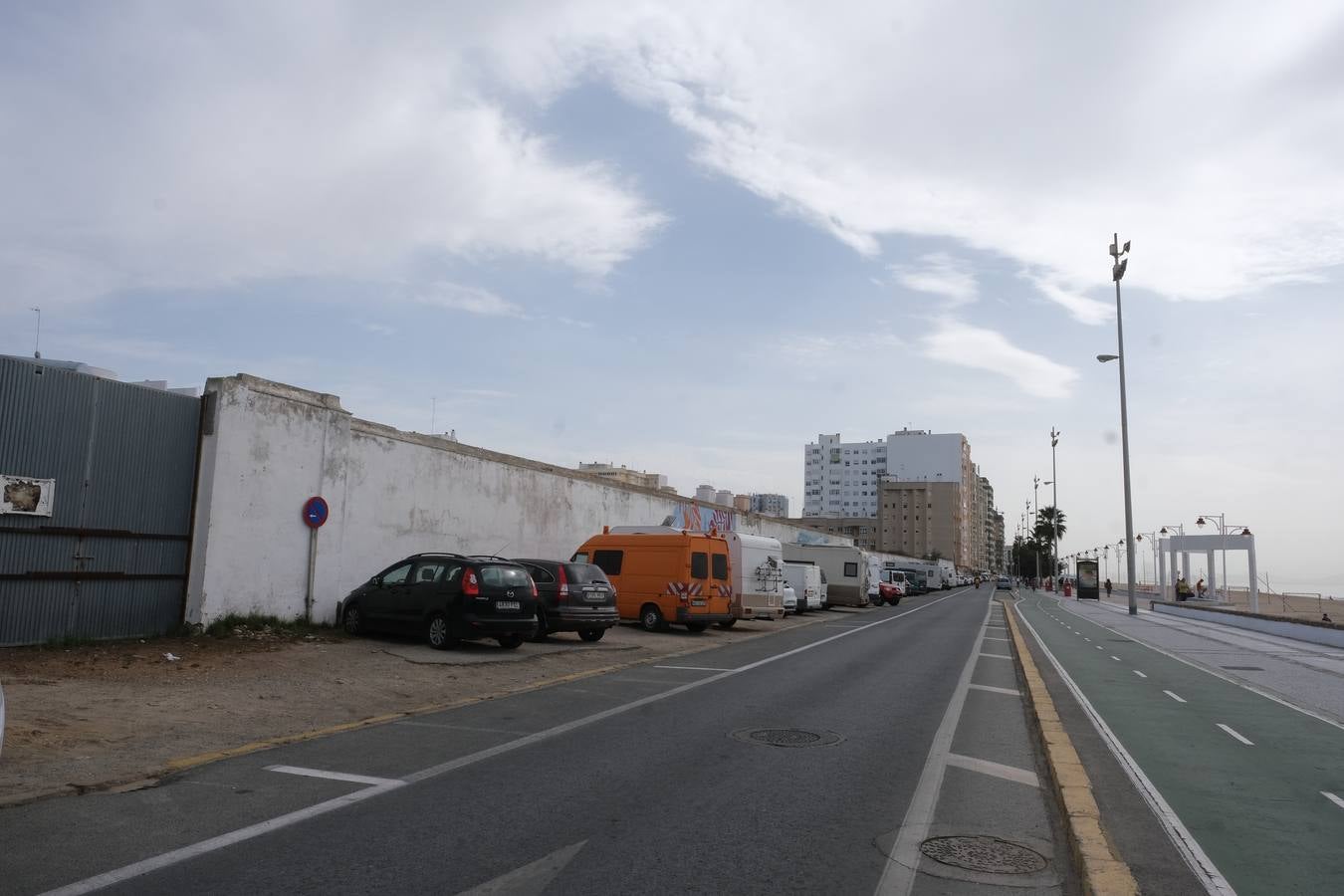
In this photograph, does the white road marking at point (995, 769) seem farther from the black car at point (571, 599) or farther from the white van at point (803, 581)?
the white van at point (803, 581)

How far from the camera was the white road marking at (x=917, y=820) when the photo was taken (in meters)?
4.94

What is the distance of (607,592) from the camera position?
62.2ft

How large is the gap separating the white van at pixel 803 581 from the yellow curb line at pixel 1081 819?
25052 mm

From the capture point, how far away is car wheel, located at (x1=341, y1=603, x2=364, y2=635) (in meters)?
16.3

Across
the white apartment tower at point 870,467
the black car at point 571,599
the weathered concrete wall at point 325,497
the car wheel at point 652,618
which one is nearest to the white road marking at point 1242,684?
the black car at point 571,599

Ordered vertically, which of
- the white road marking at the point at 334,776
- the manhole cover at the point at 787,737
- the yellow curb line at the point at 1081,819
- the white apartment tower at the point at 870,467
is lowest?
the white road marking at the point at 334,776

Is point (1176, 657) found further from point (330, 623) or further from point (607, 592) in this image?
point (330, 623)

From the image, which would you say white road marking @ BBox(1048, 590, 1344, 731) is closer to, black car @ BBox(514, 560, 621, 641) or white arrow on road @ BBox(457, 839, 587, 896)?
white arrow on road @ BBox(457, 839, 587, 896)

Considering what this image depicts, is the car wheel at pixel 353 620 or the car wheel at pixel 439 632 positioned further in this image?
the car wheel at pixel 353 620

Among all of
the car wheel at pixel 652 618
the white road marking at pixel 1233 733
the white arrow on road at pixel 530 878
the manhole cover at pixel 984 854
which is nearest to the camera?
the white arrow on road at pixel 530 878

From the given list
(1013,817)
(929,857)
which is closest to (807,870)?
(929,857)

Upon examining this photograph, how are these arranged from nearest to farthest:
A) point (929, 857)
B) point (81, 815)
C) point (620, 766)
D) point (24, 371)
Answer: point (929, 857) → point (81, 815) → point (620, 766) → point (24, 371)

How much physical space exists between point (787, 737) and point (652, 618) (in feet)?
45.5

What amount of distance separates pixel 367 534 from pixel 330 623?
206 centimetres
